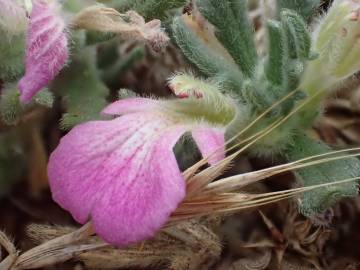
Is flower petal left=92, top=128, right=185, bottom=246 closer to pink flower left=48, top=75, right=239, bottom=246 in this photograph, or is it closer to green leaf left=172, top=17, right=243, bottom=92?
pink flower left=48, top=75, right=239, bottom=246

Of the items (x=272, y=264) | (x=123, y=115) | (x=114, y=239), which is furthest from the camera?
(x=272, y=264)

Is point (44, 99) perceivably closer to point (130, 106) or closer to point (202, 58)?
point (130, 106)

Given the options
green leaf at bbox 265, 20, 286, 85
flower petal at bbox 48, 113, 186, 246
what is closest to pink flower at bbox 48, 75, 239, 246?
flower petal at bbox 48, 113, 186, 246

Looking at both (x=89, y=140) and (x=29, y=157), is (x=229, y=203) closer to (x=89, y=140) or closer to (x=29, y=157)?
(x=89, y=140)

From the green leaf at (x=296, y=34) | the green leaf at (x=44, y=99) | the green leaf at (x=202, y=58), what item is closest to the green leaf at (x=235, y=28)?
the green leaf at (x=202, y=58)

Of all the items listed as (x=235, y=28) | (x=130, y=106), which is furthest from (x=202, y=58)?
(x=130, y=106)

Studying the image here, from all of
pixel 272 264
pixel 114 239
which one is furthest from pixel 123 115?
pixel 272 264
